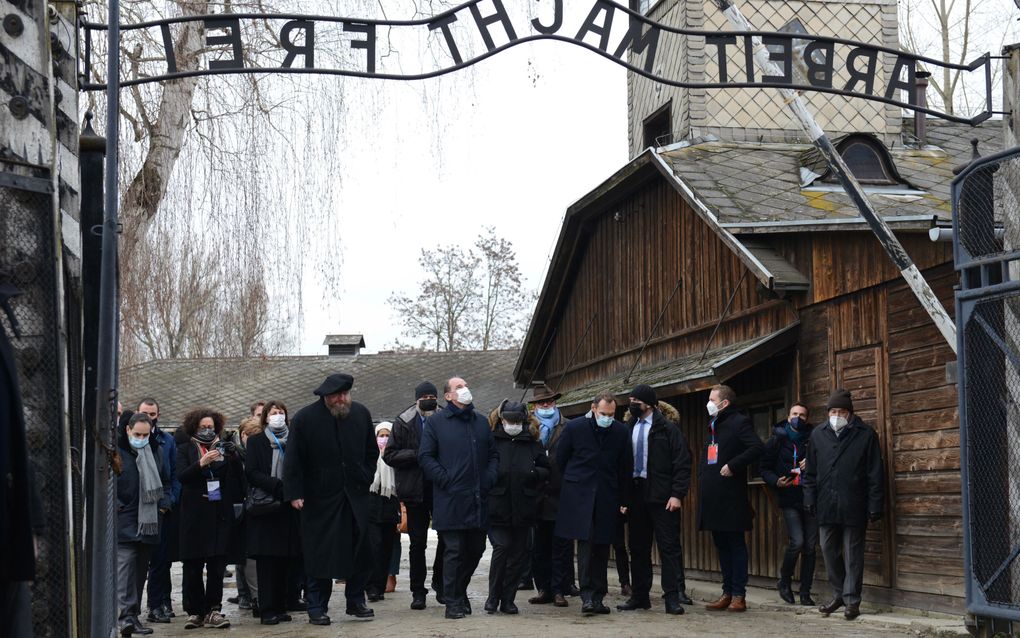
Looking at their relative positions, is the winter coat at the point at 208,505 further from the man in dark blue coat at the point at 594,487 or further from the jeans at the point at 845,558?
the jeans at the point at 845,558

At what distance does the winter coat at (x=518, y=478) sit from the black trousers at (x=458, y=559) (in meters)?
0.27

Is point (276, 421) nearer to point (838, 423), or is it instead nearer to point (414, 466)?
point (414, 466)

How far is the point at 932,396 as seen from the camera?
467 inches

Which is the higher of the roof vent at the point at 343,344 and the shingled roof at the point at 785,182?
the shingled roof at the point at 785,182

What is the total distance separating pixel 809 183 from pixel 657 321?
2.90m

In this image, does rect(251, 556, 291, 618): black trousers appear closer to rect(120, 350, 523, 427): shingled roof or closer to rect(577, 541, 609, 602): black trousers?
rect(577, 541, 609, 602): black trousers

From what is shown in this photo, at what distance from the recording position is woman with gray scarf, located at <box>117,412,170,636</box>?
437 inches

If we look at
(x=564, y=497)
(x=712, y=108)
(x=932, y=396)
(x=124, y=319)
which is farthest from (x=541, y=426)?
(x=712, y=108)

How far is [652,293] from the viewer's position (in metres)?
19.4

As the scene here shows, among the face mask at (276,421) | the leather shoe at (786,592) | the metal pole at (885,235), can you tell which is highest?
the metal pole at (885,235)

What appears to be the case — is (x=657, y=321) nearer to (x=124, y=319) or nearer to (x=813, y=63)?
(x=124, y=319)

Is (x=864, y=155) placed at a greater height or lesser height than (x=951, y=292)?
greater

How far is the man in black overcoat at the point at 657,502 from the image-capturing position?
41.0 feet

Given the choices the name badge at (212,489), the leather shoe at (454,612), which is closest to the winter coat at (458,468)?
the leather shoe at (454,612)
